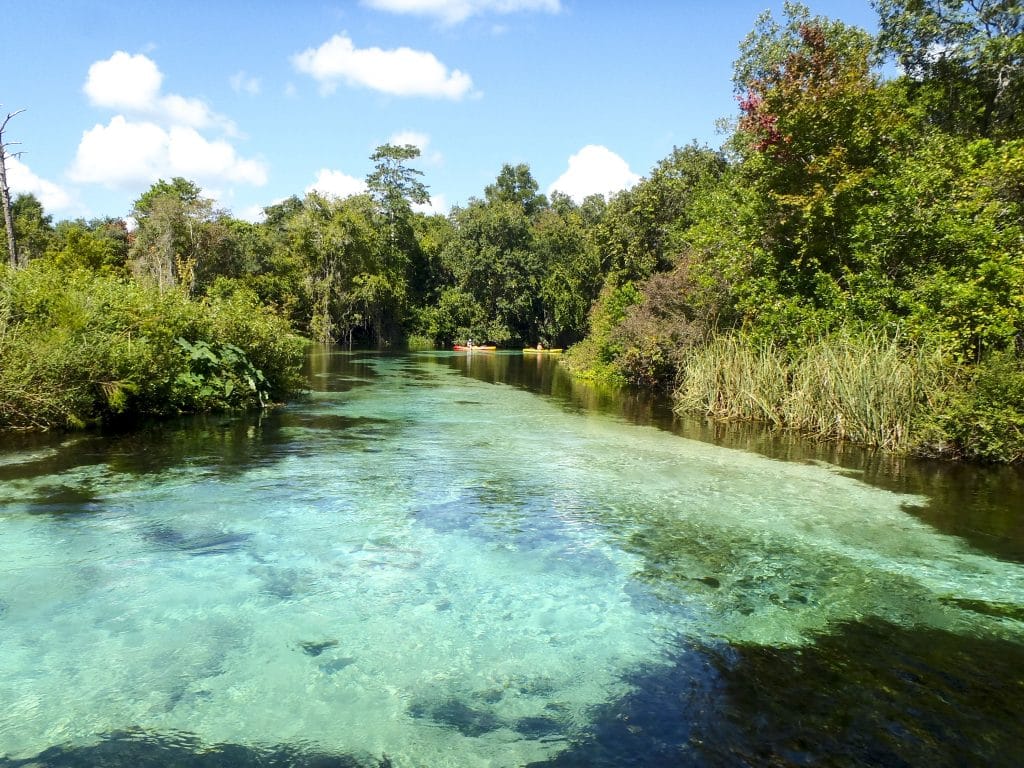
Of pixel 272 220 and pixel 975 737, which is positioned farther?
pixel 272 220

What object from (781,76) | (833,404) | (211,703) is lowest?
(211,703)

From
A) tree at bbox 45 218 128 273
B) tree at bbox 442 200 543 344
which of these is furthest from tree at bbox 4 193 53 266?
tree at bbox 442 200 543 344

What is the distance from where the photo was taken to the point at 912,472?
10750mm

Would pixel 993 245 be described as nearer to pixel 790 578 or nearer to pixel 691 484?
pixel 691 484

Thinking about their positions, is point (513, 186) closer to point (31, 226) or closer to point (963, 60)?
point (31, 226)

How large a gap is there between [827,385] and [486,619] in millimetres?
10691

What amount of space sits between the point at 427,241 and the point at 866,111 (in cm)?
4780

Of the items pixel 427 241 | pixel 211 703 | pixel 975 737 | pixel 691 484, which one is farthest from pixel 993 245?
pixel 427 241

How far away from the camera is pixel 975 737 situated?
381 centimetres

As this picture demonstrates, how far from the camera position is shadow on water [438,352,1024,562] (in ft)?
25.6

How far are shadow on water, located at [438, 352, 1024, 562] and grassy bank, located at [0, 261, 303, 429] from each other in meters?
8.82

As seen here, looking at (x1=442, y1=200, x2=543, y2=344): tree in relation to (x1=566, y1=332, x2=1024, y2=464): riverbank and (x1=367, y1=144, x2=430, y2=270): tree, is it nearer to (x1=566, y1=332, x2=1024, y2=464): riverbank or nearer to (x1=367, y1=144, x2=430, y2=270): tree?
(x1=367, y1=144, x2=430, y2=270): tree

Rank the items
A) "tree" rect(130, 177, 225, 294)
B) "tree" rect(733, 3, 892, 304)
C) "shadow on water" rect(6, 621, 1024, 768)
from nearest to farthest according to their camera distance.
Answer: "shadow on water" rect(6, 621, 1024, 768)
"tree" rect(733, 3, 892, 304)
"tree" rect(130, 177, 225, 294)

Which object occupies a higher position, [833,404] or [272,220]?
[272,220]
